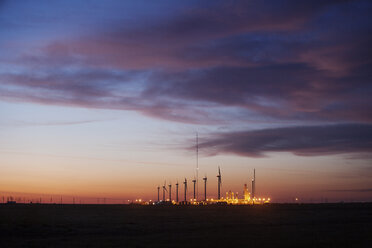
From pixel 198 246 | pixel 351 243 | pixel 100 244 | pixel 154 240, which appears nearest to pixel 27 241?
pixel 100 244

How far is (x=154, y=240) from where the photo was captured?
190 ft

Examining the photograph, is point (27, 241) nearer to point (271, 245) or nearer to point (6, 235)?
point (6, 235)

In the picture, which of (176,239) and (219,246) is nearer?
(219,246)

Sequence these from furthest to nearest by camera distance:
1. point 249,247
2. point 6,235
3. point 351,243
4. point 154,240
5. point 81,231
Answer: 1. point 81,231
2. point 6,235
3. point 154,240
4. point 351,243
5. point 249,247

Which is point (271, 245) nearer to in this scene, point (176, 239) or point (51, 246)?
point (176, 239)

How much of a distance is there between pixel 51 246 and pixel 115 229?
2309 centimetres

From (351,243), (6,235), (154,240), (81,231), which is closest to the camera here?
(351,243)

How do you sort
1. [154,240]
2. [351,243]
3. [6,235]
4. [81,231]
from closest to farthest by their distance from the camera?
[351,243] → [154,240] → [6,235] → [81,231]

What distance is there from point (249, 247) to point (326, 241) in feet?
38.7

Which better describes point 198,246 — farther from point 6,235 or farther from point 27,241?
point 6,235

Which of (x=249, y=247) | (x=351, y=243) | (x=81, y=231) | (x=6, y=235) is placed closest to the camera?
(x=249, y=247)

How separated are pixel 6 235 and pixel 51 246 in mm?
14445

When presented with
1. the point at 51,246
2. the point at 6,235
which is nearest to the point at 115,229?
the point at 6,235

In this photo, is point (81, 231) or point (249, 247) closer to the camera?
point (249, 247)
